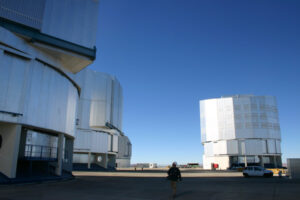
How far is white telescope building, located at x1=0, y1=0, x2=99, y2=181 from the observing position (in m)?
16.9

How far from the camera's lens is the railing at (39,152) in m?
20.2

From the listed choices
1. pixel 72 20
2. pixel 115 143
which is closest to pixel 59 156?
pixel 72 20

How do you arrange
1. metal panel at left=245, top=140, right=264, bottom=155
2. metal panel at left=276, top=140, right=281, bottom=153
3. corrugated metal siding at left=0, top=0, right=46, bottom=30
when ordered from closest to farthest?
1. corrugated metal siding at left=0, top=0, right=46, bottom=30
2. metal panel at left=245, top=140, right=264, bottom=155
3. metal panel at left=276, top=140, right=281, bottom=153

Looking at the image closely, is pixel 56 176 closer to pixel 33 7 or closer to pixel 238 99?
pixel 33 7

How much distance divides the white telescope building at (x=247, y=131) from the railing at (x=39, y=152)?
60.9m

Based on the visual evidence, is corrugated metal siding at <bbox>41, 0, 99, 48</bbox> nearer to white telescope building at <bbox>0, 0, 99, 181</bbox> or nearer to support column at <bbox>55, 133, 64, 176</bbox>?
white telescope building at <bbox>0, 0, 99, 181</bbox>

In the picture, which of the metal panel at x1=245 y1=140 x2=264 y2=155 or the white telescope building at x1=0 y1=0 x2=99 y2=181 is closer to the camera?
the white telescope building at x1=0 y1=0 x2=99 y2=181

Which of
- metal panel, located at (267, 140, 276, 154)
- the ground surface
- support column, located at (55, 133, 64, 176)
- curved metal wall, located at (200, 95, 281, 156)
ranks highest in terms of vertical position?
curved metal wall, located at (200, 95, 281, 156)

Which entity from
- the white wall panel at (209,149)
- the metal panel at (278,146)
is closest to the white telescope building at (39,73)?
the white wall panel at (209,149)

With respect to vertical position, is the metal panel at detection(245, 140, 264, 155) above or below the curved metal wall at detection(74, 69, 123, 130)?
below

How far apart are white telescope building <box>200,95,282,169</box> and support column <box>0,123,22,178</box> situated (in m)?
66.5

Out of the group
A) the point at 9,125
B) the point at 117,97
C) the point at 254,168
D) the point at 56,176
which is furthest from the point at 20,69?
the point at 117,97

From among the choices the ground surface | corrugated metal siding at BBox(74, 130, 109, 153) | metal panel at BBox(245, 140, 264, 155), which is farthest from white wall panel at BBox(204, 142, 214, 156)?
the ground surface

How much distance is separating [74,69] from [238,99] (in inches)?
2583
